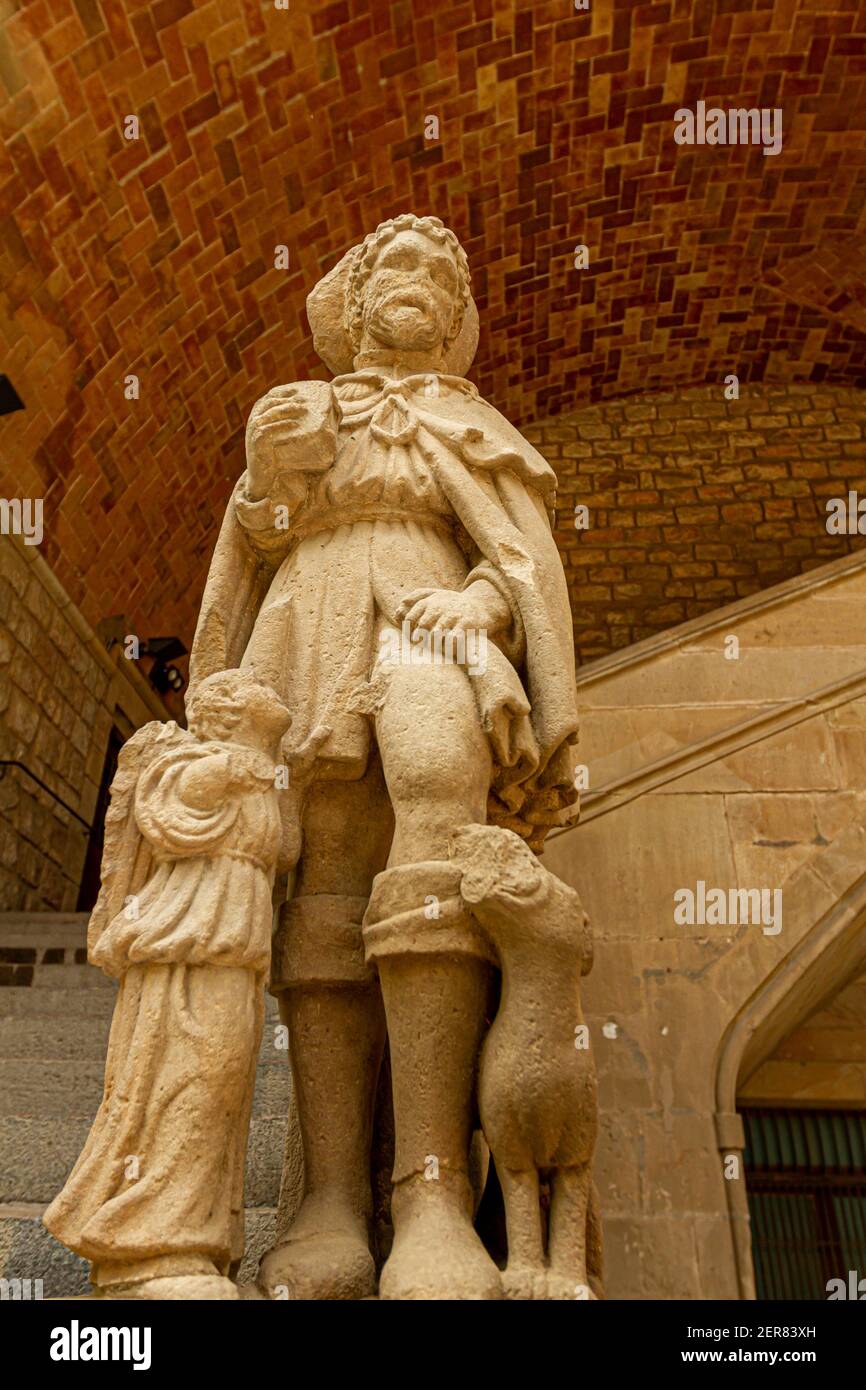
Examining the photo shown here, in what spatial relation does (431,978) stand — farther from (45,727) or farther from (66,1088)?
(45,727)

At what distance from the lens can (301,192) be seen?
8367 mm

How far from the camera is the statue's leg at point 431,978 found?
196 centimetres

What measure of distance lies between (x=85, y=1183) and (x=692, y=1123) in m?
3.03

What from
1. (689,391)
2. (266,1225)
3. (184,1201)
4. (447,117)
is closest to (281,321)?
(447,117)

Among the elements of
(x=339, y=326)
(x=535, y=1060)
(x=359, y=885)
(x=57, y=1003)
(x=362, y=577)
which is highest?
(x=339, y=326)

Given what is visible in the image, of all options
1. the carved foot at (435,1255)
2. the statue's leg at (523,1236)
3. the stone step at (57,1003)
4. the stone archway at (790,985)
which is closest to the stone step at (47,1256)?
the carved foot at (435,1255)

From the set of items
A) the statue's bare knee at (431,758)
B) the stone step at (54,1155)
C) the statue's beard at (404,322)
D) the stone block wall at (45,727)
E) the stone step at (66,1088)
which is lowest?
the stone step at (54,1155)

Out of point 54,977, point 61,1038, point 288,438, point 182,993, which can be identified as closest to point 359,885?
point 182,993

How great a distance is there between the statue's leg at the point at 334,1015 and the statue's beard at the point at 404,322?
4.26ft

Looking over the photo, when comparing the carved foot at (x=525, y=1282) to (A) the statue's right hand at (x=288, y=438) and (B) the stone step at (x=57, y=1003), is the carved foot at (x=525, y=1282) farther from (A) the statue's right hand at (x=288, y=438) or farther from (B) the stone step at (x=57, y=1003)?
(B) the stone step at (x=57, y=1003)

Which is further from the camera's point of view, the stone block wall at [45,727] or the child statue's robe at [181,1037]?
the stone block wall at [45,727]

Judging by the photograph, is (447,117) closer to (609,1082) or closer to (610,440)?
(610,440)

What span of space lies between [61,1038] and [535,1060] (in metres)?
2.68

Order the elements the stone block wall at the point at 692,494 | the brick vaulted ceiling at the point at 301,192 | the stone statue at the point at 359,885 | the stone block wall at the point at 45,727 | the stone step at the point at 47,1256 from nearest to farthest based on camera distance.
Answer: the stone statue at the point at 359,885 < the stone step at the point at 47,1256 < the brick vaulted ceiling at the point at 301,192 < the stone block wall at the point at 45,727 < the stone block wall at the point at 692,494
